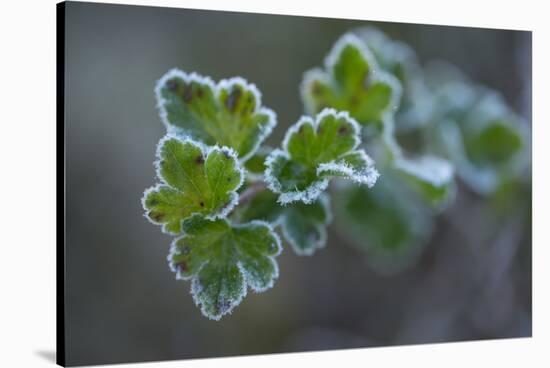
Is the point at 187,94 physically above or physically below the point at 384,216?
above

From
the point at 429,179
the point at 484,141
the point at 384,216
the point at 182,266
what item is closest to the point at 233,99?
the point at 182,266

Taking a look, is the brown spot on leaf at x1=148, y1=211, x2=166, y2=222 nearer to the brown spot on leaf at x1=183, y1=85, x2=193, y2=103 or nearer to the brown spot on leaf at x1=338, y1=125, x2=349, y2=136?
the brown spot on leaf at x1=183, y1=85, x2=193, y2=103

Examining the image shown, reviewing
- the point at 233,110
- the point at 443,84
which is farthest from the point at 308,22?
the point at 233,110

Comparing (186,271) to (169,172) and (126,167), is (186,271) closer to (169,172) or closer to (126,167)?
(169,172)

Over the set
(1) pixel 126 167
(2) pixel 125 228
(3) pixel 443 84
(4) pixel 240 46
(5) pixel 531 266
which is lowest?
(5) pixel 531 266

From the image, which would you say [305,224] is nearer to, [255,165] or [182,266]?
[255,165]

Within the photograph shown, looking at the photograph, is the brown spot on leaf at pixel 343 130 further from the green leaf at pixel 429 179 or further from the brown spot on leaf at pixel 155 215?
the green leaf at pixel 429 179

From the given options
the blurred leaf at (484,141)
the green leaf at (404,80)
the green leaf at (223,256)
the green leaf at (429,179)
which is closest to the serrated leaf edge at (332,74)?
the green leaf at (429,179)
